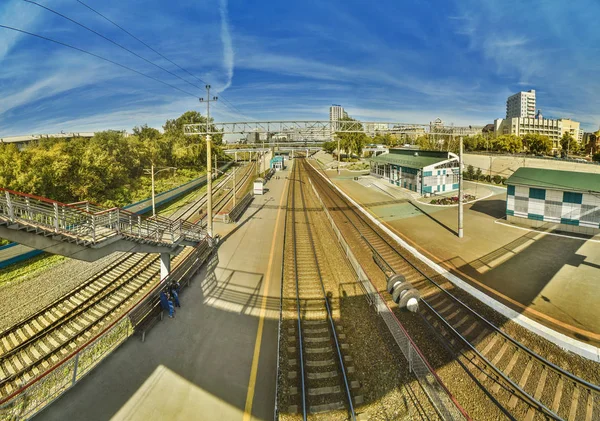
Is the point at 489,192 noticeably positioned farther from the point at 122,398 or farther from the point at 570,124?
the point at 570,124

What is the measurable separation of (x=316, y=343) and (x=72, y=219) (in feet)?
29.4

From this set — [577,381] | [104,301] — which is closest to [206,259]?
[104,301]

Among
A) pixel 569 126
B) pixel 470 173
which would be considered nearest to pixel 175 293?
pixel 470 173

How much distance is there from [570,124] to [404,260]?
637 ft

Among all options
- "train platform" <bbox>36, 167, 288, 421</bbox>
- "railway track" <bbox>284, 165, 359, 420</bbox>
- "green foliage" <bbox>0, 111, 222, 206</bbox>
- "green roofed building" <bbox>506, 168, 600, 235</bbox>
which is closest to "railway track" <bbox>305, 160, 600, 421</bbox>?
"railway track" <bbox>284, 165, 359, 420</bbox>

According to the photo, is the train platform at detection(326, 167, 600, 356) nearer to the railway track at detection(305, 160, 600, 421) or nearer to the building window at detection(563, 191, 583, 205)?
the railway track at detection(305, 160, 600, 421)

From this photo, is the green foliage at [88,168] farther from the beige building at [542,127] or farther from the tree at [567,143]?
the beige building at [542,127]

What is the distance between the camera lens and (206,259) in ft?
56.2

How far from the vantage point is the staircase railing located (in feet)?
26.0

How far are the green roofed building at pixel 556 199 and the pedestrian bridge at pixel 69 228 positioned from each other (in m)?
25.7

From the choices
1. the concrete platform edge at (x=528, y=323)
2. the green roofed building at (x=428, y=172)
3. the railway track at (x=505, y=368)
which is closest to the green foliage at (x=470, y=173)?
the green roofed building at (x=428, y=172)

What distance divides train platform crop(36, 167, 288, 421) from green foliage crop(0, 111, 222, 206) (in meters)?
22.0

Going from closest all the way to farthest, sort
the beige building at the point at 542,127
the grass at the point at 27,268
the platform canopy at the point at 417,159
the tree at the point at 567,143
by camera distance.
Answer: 1. the grass at the point at 27,268
2. the platform canopy at the point at 417,159
3. the tree at the point at 567,143
4. the beige building at the point at 542,127

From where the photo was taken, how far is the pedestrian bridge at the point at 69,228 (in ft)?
25.9
